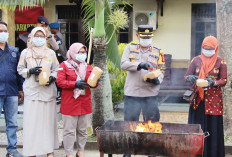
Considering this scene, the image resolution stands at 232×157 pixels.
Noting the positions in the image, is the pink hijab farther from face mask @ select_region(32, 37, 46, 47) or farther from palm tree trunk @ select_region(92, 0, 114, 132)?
palm tree trunk @ select_region(92, 0, 114, 132)

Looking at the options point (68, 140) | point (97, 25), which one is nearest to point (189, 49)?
point (97, 25)

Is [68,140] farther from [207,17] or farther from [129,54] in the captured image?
[207,17]

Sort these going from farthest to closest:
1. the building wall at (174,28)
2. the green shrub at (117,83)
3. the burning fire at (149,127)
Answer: the building wall at (174,28) < the green shrub at (117,83) < the burning fire at (149,127)

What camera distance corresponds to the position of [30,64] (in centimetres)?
477

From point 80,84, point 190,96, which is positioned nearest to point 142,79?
point 190,96

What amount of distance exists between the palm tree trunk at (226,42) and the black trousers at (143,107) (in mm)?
1720

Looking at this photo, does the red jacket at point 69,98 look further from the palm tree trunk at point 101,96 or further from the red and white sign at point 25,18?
the red and white sign at point 25,18

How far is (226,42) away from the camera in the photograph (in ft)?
20.1

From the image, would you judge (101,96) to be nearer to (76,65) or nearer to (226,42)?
(76,65)

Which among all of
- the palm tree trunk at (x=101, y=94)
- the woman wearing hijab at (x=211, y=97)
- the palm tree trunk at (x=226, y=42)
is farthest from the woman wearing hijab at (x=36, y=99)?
the palm tree trunk at (x=226, y=42)

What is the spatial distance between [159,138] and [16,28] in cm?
897

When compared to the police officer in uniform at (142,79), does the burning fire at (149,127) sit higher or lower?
lower

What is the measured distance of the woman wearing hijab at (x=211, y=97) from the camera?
4.82 meters

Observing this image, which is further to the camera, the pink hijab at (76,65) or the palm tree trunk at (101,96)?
the palm tree trunk at (101,96)
